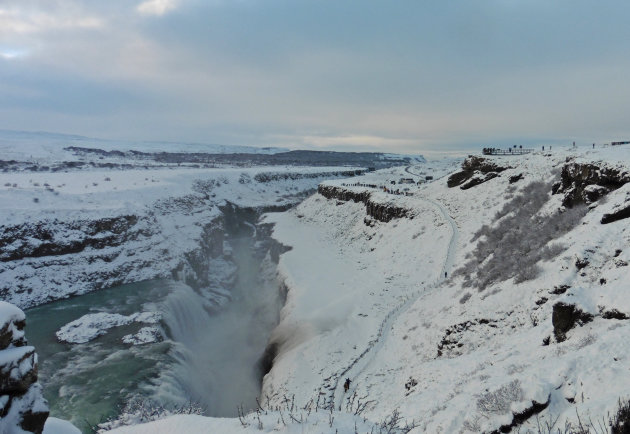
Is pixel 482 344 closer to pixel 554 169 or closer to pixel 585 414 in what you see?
pixel 585 414

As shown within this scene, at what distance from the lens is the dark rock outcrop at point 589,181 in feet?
62.0

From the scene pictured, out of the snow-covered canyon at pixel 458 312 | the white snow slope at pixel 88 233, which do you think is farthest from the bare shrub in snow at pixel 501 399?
the white snow slope at pixel 88 233

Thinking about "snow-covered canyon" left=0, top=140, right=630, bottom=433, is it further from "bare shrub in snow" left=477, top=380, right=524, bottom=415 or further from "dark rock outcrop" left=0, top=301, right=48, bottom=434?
"dark rock outcrop" left=0, top=301, right=48, bottom=434

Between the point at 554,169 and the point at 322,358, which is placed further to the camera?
the point at 554,169

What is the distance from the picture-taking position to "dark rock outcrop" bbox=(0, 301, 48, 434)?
6.16 metres

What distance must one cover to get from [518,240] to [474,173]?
25.5 metres

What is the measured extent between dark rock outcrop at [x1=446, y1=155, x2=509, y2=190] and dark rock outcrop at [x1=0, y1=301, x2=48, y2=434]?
43.7m

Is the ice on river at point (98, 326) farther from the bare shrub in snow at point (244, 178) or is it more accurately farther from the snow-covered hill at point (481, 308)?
the bare shrub in snow at point (244, 178)

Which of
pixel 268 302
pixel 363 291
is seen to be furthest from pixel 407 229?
pixel 268 302

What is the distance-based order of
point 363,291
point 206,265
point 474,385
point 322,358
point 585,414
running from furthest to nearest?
point 206,265 → point 363,291 → point 322,358 → point 474,385 → point 585,414

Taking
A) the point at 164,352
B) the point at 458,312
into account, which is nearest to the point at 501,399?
the point at 458,312

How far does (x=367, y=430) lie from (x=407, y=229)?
3481 cm

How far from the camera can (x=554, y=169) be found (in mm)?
31953

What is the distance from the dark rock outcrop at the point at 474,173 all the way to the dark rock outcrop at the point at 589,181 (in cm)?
1814
